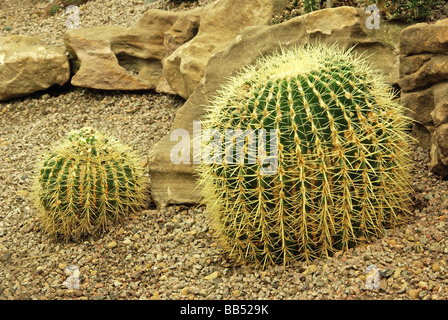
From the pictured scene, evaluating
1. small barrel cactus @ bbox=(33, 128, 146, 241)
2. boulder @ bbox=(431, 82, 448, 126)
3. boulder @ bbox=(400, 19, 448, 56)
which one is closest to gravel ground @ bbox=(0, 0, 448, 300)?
small barrel cactus @ bbox=(33, 128, 146, 241)

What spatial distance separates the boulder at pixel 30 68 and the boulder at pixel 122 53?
19 cm

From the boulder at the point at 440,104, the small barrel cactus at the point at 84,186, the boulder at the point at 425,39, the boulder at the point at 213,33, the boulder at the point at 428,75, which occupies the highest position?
the boulder at the point at 213,33

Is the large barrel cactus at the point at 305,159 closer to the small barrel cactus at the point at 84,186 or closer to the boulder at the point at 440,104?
the boulder at the point at 440,104

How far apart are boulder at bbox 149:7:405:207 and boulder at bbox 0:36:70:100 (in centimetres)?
244

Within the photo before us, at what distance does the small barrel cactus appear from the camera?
4.11 meters

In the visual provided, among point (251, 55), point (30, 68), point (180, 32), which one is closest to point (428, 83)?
point (251, 55)

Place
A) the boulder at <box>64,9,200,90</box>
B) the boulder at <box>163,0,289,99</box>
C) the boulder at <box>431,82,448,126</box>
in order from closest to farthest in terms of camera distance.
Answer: the boulder at <box>431,82,448,126</box>, the boulder at <box>163,0,289,99</box>, the boulder at <box>64,9,200,90</box>

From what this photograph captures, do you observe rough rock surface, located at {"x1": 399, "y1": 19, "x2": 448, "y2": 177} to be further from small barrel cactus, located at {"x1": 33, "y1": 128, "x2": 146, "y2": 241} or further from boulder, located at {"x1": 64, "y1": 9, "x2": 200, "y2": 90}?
boulder, located at {"x1": 64, "y1": 9, "x2": 200, "y2": 90}

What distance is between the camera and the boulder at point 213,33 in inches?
209

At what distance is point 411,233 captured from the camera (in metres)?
3.29

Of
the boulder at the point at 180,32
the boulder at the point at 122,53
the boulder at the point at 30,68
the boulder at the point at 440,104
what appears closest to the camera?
the boulder at the point at 440,104

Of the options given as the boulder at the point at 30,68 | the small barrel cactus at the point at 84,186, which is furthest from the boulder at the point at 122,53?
the small barrel cactus at the point at 84,186
